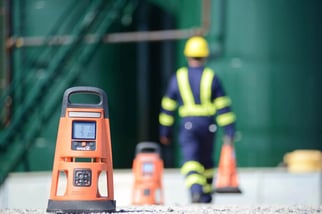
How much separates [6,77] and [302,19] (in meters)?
4.85

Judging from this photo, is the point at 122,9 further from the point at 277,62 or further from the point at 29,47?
the point at 277,62

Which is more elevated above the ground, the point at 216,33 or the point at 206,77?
the point at 216,33

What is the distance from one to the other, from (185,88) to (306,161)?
3671mm

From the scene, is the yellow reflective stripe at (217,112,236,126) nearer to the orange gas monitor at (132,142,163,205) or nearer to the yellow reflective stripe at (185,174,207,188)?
the yellow reflective stripe at (185,174,207,188)

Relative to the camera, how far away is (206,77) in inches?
516

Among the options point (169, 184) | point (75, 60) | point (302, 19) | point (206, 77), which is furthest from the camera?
point (75, 60)

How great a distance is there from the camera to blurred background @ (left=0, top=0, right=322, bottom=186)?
1722cm

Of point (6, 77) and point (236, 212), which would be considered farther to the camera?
point (6, 77)

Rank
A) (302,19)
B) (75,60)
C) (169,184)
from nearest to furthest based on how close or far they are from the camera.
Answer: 1. (169,184)
2. (302,19)
3. (75,60)

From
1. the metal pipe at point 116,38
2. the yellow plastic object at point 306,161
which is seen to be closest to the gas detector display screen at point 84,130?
the yellow plastic object at point 306,161

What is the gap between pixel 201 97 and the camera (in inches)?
515

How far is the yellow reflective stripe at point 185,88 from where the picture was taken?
13077 millimetres

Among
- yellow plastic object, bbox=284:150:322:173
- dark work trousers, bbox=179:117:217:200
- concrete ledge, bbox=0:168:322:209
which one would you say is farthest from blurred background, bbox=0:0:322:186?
dark work trousers, bbox=179:117:217:200

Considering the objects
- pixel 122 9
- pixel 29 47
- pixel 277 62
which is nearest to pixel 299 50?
pixel 277 62
